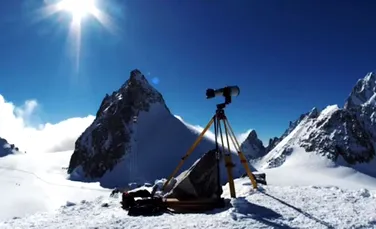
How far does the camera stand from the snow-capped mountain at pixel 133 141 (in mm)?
114438

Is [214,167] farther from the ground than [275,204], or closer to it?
farther from the ground

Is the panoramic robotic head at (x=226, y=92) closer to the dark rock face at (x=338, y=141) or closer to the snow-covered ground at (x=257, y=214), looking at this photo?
the snow-covered ground at (x=257, y=214)

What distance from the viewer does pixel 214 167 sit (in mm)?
18281

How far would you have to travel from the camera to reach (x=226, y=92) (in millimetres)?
16828

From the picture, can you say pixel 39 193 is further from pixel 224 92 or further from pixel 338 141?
pixel 338 141

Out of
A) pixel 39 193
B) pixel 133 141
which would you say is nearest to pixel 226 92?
pixel 39 193

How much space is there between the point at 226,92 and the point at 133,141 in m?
113

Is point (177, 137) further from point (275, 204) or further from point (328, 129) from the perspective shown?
point (275, 204)

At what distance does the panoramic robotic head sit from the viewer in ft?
55.0

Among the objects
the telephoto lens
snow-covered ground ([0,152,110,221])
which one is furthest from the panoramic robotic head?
snow-covered ground ([0,152,110,221])

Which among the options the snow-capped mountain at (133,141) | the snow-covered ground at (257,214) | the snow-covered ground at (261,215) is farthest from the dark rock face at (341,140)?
the snow-covered ground at (261,215)

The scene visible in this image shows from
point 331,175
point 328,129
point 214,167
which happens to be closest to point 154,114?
point 331,175

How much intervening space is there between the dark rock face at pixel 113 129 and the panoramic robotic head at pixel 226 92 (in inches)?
4218

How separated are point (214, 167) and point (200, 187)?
122cm
